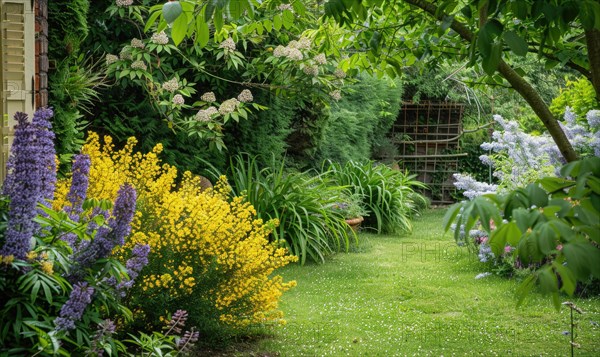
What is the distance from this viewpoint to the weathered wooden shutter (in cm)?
441

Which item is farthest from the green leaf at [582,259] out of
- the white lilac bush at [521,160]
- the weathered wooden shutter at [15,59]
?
the white lilac bush at [521,160]

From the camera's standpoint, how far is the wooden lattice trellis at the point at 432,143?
15.2 m

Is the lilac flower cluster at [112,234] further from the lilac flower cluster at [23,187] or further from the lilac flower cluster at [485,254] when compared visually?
the lilac flower cluster at [485,254]

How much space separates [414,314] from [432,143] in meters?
10.0

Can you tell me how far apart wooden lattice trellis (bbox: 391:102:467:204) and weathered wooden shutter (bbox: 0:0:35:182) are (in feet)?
36.6

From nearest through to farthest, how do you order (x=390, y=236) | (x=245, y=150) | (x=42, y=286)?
(x=42, y=286) < (x=245, y=150) < (x=390, y=236)

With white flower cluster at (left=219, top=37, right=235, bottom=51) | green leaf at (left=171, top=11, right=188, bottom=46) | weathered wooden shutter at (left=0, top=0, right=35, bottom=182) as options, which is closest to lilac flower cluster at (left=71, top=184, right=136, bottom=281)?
green leaf at (left=171, top=11, right=188, bottom=46)

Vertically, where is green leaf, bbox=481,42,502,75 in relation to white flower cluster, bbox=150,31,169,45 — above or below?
below

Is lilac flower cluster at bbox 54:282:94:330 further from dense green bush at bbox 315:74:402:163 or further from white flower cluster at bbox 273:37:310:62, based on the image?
dense green bush at bbox 315:74:402:163

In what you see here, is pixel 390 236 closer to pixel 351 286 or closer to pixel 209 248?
pixel 351 286

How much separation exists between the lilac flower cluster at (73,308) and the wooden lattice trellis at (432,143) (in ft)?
41.8

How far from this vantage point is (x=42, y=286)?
2.87 metres

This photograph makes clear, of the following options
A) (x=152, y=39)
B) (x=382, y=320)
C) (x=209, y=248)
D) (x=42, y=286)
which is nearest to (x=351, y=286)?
(x=382, y=320)

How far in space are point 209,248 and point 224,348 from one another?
737 mm
